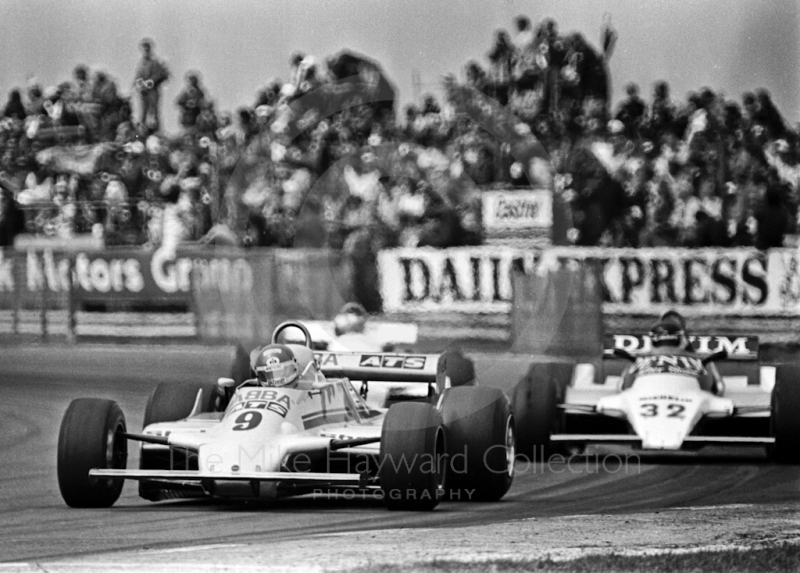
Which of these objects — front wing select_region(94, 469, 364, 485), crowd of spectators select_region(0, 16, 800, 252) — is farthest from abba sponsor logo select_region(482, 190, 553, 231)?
front wing select_region(94, 469, 364, 485)

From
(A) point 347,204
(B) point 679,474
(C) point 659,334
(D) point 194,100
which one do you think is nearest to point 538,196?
(A) point 347,204

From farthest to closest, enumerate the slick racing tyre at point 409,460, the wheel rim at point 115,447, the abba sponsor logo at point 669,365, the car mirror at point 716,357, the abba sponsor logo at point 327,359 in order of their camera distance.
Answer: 1. the car mirror at point 716,357
2. the abba sponsor logo at point 669,365
3. the abba sponsor logo at point 327,359
4. the wheel rim at point 115,447
5. the slick racing tyre at point 409,460

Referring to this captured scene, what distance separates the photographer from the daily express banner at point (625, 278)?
18.6m

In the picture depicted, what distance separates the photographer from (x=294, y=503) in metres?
9.00

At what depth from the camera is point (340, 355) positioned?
10.8m

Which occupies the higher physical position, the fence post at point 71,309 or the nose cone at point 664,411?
the fence post at point 71,309

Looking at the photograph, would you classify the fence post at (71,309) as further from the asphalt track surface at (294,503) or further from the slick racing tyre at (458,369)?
the slick racing tyre at (458,369)

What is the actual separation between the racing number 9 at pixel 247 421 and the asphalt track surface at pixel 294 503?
1.47 feet

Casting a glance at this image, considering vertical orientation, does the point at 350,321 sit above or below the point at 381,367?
above

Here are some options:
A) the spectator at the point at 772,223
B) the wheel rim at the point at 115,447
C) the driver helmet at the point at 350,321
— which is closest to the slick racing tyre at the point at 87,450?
the wheel rim at the point at 115,447

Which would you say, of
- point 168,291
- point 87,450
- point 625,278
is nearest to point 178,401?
point 87,450

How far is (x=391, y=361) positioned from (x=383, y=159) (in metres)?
8.00

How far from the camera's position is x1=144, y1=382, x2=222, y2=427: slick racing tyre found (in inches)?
378

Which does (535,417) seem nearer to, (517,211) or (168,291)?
(517,211)
